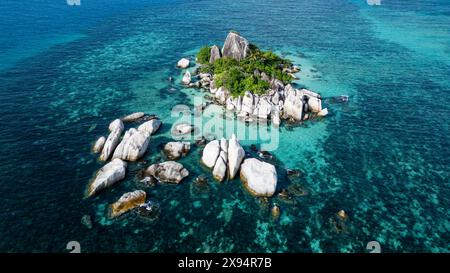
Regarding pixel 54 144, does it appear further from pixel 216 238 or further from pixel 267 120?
pixel 267 120

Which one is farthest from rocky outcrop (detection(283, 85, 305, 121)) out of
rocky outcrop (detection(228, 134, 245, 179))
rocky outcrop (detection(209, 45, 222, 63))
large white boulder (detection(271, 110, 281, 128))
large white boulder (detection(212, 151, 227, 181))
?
rocky outcrop (detection(209, 45, 222, 63))

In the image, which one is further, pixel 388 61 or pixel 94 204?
pixel 388 61

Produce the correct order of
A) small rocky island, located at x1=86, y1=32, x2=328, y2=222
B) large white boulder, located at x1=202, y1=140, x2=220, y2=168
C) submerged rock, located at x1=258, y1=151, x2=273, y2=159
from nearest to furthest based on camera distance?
small rocky island, located at x1=86, y1=32, x2=328, y2=222, large white boulder, located at x1=202, y1=140, x2=220, y2=168, submerged rock, located at x1=258, y1=151, x2=273, y2=159

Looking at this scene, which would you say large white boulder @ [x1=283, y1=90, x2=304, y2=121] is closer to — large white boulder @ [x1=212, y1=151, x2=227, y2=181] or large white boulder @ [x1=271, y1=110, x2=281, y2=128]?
large white boulder @ [x1=271, y1=110, x2=281, y2=128]

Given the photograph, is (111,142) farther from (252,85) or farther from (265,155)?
(252,85)

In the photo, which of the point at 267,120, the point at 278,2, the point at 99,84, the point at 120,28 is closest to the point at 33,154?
the point at 99,84

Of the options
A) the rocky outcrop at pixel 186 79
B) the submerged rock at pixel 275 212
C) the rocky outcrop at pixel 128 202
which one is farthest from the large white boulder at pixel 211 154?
the rocky outcrop at pixel 186 79

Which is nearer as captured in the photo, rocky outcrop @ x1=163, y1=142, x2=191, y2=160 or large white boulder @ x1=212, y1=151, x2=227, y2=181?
large white boulder @ x1=212, y1=151, x2=227, y2=181
